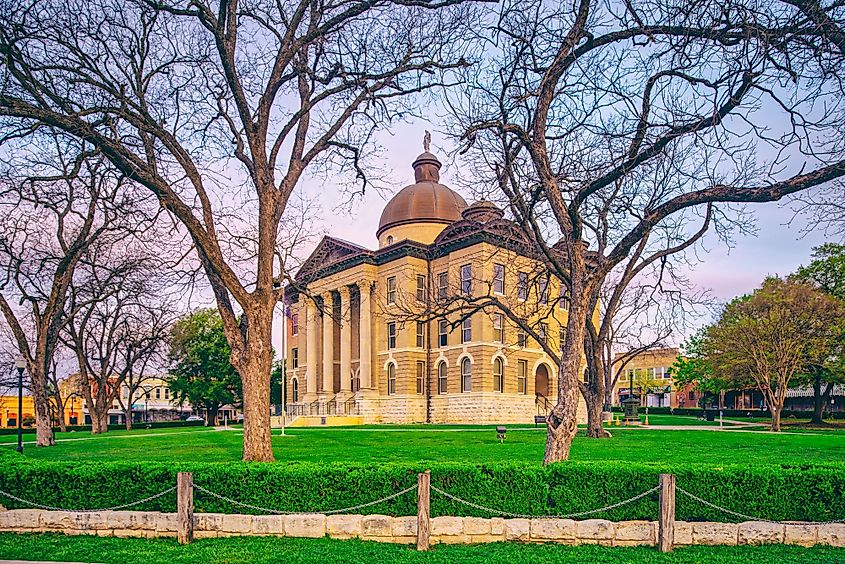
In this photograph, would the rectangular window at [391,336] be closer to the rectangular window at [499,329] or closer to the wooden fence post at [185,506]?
the rectangular window at [499,329]

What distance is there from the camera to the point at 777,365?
1421 inches

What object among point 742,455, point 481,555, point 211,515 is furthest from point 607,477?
point 742,455

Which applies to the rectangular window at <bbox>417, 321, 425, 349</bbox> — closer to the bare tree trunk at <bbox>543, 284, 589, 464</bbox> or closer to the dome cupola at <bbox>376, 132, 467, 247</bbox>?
the dome cupola at <bbox>376, 132, 467, 247</bbox>

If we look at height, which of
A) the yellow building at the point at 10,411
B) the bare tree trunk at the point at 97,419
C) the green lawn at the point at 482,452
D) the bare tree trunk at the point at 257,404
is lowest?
the yellow building at the point at 10,411

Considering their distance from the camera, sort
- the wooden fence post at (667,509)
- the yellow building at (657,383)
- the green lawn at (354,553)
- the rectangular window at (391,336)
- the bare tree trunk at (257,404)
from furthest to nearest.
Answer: the yellow building at (657,383) → the rectangular window at (391,336) → the bare tree trunk at (257,404) → the wooden fence post at (667,509) → the green lawn at (354,553)

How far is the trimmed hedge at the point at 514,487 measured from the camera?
32.9 ft

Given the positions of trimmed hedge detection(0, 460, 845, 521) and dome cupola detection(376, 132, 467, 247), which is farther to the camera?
dome cupola detection(376, 132, 467, 247)

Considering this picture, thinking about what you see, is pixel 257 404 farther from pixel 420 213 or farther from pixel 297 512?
pixel 420 213

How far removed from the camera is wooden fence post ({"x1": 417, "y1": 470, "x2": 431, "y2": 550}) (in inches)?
383

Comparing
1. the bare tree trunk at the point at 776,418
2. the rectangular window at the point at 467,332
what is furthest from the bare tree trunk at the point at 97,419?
the bare tree trunk at the point at 776,418

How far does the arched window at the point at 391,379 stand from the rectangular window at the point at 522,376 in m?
9.64

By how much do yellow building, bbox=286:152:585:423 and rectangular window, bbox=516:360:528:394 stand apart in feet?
0.24

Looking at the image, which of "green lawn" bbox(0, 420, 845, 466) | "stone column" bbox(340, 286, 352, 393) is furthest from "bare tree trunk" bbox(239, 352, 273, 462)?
"stone column" bbox(340, 286, 352, 393)

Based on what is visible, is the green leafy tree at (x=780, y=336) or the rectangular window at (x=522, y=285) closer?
the rectangular window at (x=522, y=285)
